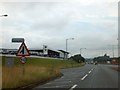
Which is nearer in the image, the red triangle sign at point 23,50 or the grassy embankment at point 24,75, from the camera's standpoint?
the grassy embankment at point 24,75

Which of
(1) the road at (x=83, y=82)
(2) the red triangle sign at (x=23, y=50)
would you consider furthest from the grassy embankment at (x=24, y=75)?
(2) the red triangle sign at (x=23, y=50)

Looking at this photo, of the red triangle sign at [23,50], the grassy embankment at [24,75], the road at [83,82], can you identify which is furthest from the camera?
the red triangle sign at [23,50]

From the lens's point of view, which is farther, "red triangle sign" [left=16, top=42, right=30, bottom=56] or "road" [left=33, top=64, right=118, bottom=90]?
"red triangle sign" [left=16, top=42, right=30, bottom=56]

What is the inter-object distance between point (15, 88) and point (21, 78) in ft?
16.9

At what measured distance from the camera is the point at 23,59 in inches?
969

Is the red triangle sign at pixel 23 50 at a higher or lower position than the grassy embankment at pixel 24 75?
higher

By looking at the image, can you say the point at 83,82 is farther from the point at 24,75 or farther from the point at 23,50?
the point at 23,50

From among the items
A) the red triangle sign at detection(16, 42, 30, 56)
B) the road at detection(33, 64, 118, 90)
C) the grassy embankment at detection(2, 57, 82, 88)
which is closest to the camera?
the grassy embankment at detection(2, 57, 82, 88)

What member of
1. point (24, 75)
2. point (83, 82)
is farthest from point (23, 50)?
point (83, 82)

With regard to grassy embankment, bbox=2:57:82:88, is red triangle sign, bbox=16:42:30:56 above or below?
above

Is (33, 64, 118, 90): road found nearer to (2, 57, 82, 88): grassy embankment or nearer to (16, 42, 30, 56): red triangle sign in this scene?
(2, 57, 82, 88): grassy embankment

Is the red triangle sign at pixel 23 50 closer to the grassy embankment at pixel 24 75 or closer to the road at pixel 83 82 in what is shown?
the grassy embankment at pixel 24 75

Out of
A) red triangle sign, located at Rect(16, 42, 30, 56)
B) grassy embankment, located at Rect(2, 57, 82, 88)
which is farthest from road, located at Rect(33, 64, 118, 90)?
red triangle sign, located at Rect(16, 42, 30, 56)

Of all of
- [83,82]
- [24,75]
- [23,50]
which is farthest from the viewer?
[24,75]
